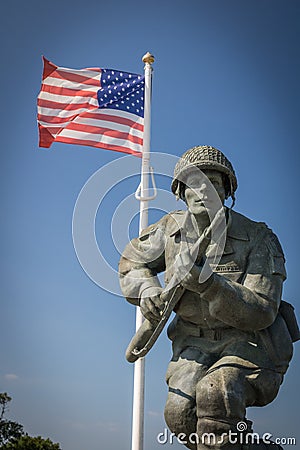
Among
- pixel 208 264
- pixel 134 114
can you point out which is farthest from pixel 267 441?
pixel 134 114

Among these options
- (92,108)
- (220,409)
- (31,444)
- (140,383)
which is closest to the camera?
(220,409)

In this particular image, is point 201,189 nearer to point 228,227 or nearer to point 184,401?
point 228,227

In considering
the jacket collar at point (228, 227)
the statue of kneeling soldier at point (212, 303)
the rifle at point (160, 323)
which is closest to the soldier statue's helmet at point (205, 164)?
the statue of kneeling soldier at point (212, 303)

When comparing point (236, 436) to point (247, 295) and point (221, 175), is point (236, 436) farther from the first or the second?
point (221, 175)

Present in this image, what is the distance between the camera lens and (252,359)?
405 cm

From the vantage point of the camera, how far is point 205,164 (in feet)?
14.2

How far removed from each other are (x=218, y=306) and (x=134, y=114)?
8.50 metres

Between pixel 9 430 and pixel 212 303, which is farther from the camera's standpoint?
pixel 9 430

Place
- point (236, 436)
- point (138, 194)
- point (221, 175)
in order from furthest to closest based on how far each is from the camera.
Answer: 1. point (138, 194)
2. point (221, 175)
3. point (236, 436)

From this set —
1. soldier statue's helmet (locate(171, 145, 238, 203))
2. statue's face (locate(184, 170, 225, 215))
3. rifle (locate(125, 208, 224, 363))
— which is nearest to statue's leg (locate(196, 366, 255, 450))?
rifle (locate(125, 208, 224, 363))

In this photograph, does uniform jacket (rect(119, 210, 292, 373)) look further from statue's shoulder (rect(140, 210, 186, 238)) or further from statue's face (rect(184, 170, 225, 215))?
statue's face (rect(184, 170, 225, 215))

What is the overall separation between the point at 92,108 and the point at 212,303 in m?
8.60

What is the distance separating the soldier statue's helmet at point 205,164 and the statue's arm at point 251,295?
61 cm

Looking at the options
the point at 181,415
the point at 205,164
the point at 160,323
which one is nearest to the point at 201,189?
the point at 205,164
